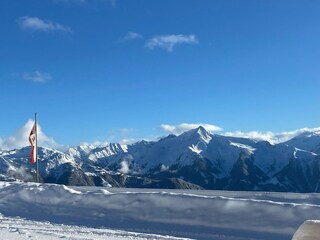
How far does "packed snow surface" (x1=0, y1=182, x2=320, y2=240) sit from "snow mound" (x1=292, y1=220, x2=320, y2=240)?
23.5ft

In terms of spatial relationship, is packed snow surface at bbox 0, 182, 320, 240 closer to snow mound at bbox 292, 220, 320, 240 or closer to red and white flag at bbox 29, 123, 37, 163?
red and white flag at bbox 29, 123, 37, 163

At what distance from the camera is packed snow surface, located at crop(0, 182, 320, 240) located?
541 inches

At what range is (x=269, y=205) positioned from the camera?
1472 centimetres

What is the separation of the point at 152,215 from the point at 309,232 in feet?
33.5

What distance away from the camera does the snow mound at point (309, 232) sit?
6136 mm

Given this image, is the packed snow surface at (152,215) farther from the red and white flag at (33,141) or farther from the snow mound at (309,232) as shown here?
the snow mound at (309,232)

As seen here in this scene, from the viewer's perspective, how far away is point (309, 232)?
244 inches

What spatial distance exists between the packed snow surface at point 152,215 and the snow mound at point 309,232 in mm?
7176

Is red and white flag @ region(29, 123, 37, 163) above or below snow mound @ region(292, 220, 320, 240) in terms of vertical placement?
above

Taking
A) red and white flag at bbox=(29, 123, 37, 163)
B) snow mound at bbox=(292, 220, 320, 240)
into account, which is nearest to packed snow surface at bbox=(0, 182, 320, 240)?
red and white flag at bbox=(29, 123, 37, 163)

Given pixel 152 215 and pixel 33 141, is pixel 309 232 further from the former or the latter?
pixel 33 141

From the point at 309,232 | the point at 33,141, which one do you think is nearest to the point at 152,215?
the point at 33,141

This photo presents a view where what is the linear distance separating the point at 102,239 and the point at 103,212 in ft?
15.7

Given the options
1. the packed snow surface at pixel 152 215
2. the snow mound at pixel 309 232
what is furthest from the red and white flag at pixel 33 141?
the snow mound at pixel 309 232
